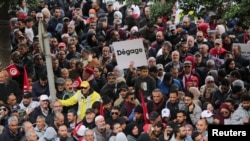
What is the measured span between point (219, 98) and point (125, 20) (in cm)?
834

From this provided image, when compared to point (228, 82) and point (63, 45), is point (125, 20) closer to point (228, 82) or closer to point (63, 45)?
point (63, 45)

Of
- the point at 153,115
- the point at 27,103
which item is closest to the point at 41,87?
the point at 27,103

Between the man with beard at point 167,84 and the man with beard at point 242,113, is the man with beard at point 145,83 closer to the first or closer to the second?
the man with beard at point 167,84

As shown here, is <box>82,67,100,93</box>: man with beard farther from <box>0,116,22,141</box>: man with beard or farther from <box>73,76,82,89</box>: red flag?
<box>0,116,22,141</box>: man with beard

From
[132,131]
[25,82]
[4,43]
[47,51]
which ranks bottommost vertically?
[132,131]

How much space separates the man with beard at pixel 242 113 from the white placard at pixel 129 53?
3.98 metres

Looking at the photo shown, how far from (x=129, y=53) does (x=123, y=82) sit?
1296 mm

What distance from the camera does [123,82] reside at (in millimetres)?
19594

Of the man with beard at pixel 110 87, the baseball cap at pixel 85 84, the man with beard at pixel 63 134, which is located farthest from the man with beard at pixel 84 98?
the man with beard at pixel 63 134

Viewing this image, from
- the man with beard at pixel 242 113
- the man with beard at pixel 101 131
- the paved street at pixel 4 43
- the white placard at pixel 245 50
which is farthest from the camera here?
the paved street at pixel 4 43

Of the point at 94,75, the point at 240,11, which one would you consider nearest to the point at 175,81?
the point at 94,75

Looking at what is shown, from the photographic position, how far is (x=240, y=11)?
54.8ft

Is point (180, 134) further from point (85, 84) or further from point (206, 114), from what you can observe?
point (85, 84)

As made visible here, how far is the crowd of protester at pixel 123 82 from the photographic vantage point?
55.2 feet
